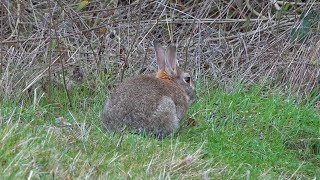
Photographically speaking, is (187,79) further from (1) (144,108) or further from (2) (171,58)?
(1) (144,108)

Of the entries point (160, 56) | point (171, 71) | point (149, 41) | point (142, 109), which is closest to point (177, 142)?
point (142, 109)

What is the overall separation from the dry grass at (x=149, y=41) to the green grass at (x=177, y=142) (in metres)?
0.38

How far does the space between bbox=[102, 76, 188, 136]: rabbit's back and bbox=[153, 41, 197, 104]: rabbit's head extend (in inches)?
29.2

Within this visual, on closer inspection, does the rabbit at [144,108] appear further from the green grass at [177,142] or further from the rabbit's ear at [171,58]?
the rabbit's ear at [171,58]

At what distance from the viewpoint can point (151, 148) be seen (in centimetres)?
609

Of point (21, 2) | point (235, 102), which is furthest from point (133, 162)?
point (21, 2)

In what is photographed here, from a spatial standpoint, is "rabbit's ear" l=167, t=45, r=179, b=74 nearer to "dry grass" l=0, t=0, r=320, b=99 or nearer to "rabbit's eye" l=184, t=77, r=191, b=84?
"rabbit's eye" l=184, t=77, r=191, b=84

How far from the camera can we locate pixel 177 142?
21.2ft

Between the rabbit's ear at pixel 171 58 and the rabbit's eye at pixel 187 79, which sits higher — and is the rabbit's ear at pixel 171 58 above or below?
above

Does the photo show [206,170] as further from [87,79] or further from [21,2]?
[21,2]

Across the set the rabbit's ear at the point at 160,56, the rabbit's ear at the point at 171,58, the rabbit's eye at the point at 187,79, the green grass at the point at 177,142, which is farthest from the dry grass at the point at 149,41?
the rabbit's eye at the point at 187,79

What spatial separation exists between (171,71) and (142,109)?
4.08ft

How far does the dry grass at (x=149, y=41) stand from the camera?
8.59m

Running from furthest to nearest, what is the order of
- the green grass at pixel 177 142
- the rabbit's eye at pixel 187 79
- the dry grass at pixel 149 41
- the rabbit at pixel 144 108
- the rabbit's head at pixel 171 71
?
the dry grass at pixel 149 41 → the rabbit's eye at pixel 187 79 → the rabbit's head at pixel 171 71 → the rabbit at pixel 144 108 → the green grass at pixel 177 142
